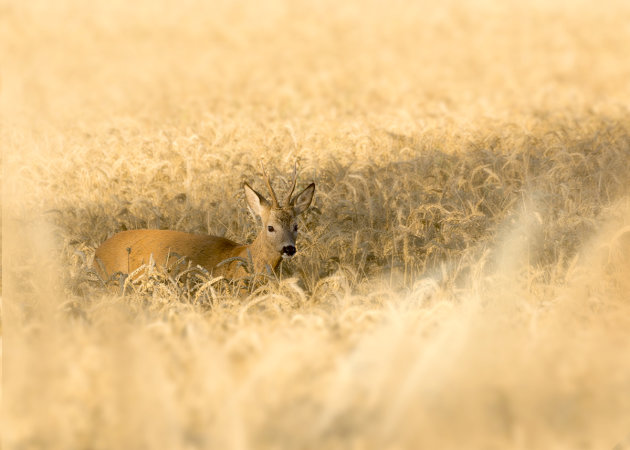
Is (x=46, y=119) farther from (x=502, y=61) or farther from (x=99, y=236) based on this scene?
(x=502, y=61)

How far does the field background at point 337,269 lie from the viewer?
117 inches

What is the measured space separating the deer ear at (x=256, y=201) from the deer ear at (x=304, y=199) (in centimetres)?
22

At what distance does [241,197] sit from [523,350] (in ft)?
15.5

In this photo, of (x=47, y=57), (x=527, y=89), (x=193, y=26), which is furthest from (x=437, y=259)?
(x=193, y=26)

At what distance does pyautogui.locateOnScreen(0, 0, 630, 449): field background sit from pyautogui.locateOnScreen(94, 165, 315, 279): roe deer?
30 cm

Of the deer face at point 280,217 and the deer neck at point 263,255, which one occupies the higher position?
the deer face at point 280,217

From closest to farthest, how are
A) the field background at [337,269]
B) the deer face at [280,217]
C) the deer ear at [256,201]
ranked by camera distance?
the field background at [337,269] → the deer face at [280,217] → the deer ear at [256,201]

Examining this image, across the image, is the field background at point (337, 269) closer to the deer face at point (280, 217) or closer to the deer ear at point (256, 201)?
the deer face at point (280, 217)

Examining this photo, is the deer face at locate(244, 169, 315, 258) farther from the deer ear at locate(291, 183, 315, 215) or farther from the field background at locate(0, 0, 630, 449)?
the field background at locate(0, 0, 630, 449)

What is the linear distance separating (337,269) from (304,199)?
2.03 feet

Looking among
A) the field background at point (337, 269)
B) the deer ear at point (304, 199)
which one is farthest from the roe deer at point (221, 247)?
the field background at point (337, 269)

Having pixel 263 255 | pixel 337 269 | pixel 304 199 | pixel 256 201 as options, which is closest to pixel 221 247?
pixel 263 255

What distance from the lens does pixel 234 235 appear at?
25.5 feet

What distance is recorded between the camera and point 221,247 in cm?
647
